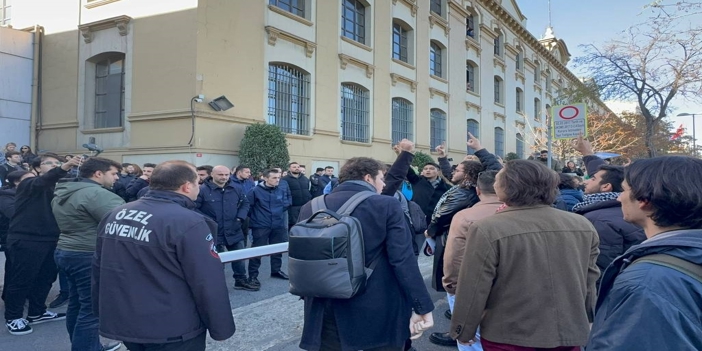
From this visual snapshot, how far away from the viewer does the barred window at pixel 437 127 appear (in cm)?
2100

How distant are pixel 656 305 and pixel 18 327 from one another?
221 inches

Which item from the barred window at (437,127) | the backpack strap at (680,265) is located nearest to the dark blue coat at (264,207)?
the backpack strap at (680,265)

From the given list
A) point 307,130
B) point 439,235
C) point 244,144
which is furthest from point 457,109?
point 439,235

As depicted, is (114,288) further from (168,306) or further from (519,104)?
(519,104)

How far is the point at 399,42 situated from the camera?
62.6 feet

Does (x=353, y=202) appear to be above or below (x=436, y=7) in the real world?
below

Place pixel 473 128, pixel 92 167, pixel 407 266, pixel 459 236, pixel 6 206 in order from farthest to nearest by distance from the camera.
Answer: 1. pixel 473 128
2. pixel 6 206
3. pixel 92 167
4. pixel 459 236
5. pixel 407 266

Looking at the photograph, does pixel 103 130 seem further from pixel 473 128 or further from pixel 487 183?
pixel 473 128

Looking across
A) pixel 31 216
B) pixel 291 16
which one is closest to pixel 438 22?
pixel 291 16

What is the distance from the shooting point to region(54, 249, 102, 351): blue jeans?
3.63 m

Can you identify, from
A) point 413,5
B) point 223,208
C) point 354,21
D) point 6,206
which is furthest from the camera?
point 413,5

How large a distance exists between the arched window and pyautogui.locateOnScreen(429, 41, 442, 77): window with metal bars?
13.2 meters

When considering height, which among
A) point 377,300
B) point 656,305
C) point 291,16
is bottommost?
point 377,300

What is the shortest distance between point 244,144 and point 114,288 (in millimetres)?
→ 9621
